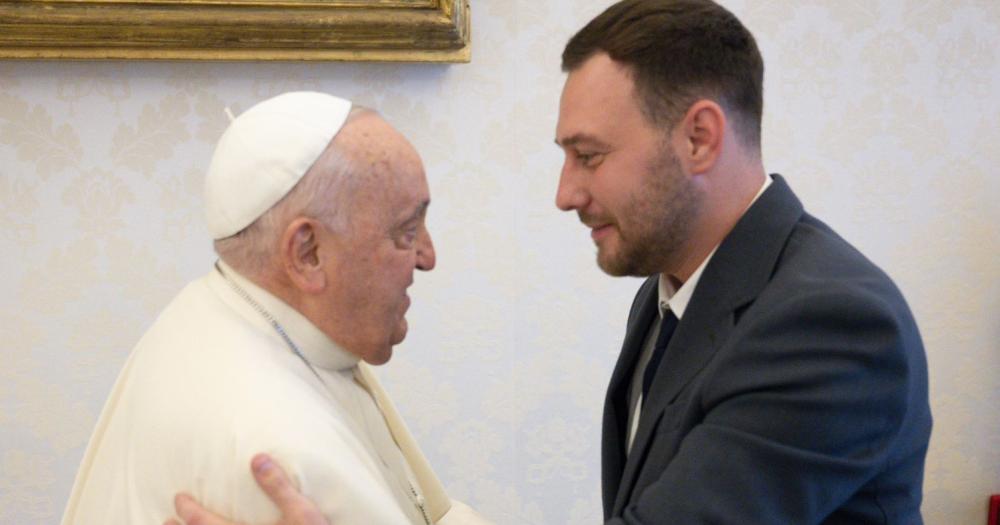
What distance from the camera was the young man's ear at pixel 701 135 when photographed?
1851 mm

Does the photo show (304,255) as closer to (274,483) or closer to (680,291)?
(274,483)

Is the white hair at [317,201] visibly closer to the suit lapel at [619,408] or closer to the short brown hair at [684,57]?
the short brown hair at [684,57]

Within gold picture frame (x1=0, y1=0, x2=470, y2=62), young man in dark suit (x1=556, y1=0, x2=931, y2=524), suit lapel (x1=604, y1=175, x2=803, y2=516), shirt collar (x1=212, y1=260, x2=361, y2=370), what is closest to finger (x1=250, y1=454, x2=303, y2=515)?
shirt collar (x1=212, y1=260, x2=361, y2=370)

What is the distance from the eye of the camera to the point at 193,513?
5.01 feet

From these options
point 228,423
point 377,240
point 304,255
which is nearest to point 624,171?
point 377,240

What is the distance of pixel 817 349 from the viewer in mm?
1652

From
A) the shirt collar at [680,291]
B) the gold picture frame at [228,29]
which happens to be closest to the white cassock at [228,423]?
the shirt collar at [680,291]

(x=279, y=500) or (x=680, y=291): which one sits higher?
(x=680, y=291)

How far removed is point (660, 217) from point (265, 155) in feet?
2.09

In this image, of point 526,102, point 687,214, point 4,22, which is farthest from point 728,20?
point 4,22

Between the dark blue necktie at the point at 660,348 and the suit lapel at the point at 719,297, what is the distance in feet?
0.27

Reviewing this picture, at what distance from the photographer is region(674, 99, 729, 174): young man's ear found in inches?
72.9

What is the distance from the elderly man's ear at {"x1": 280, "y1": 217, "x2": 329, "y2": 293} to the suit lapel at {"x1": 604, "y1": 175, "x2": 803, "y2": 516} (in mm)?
573

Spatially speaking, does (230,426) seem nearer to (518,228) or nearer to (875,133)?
(518,228)
